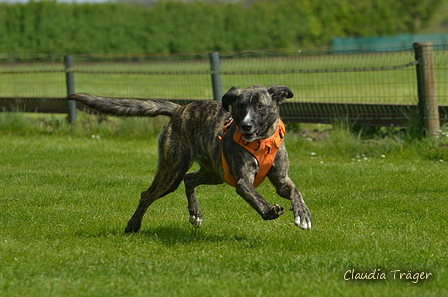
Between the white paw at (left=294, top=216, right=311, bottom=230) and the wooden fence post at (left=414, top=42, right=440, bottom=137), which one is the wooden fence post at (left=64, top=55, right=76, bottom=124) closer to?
the wooden fence post at (left=414, top=42, right=440, bottom=137)

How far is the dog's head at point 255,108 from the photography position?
18.9ft

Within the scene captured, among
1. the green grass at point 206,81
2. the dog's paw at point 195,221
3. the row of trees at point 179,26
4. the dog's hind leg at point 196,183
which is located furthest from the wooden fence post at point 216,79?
the row of trees at point 179,26

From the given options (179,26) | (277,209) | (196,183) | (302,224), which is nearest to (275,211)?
(277,209)

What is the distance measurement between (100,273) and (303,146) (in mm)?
6948

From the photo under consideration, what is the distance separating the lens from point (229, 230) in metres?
6.57

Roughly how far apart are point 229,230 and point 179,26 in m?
39.2

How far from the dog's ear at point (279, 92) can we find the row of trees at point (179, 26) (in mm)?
35661

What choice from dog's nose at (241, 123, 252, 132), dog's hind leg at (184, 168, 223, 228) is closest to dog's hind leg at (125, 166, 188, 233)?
dog's hind leg at (184, 168, 223, 228)

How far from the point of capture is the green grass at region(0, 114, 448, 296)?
4.71 m

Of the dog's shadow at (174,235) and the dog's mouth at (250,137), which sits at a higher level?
the dog's mouth at (250,137)

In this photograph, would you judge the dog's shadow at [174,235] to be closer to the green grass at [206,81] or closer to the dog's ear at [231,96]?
the dog's ear at [231,96]

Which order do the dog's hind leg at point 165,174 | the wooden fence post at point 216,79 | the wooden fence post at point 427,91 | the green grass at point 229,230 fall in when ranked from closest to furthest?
1. the green grass at point 229,230
2. the dog's hind leg at point 165,174
3. the wooden fence post at point 427,91
4. the wooden fence post at point 216,79

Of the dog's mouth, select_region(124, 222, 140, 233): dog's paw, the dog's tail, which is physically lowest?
select_region(124, 222, 140, 233): dog's paw

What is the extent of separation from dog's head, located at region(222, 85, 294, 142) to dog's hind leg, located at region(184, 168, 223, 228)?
1.09 m
